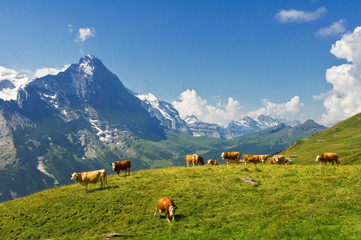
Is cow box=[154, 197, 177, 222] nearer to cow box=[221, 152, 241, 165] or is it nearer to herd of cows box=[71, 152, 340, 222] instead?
herd of cows box=[71, 152, 340, 222]

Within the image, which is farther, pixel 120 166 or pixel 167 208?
pixel 120 166

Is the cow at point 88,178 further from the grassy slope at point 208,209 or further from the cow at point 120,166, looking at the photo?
the cow at point 120,166

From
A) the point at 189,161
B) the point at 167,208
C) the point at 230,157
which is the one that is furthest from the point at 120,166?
the point at 230,157

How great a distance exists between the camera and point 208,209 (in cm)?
2261

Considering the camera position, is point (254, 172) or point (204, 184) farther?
point (254, 172)

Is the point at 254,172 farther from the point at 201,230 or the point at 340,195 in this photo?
the point at 201,230

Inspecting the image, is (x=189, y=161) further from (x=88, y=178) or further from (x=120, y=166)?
(x=88, y=178)

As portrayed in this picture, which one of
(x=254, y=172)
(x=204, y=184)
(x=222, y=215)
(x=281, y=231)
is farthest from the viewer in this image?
(x=254, y=172)

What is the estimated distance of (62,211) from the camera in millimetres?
24281

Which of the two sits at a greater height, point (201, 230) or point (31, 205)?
point (31, 205)

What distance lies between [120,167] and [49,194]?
397 inches

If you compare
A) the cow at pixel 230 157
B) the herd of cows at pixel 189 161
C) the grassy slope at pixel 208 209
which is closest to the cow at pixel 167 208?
the herd of cows at pixel 189 161

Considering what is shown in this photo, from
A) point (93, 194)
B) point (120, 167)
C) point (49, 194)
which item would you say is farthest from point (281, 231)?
point (49, 194)

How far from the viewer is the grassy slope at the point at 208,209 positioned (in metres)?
18.2
